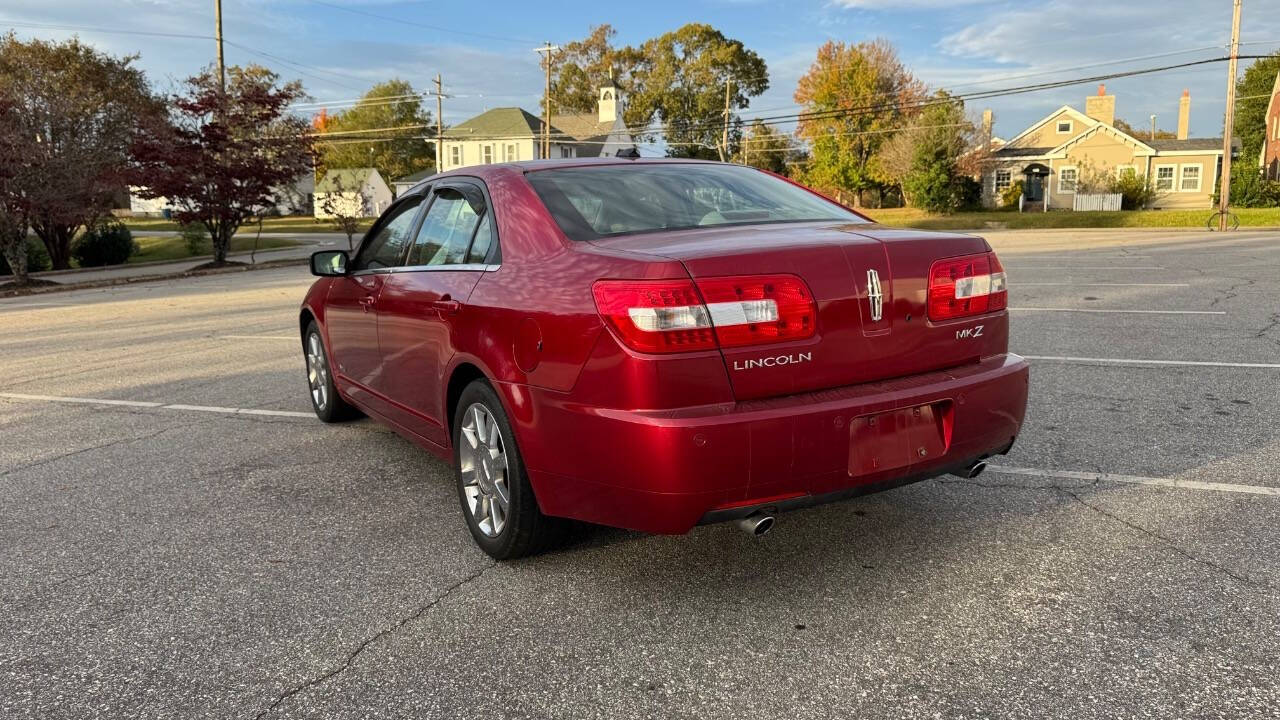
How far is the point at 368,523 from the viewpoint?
159 inches

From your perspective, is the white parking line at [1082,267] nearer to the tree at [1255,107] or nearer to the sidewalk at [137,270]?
the sidewalk at [137,270]

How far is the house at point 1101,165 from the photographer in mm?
46844

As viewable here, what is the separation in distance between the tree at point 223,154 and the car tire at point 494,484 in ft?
75.2

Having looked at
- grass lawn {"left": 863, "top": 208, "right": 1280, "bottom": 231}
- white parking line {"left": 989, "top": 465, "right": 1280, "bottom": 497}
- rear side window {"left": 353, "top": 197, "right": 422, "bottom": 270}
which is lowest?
white parking line {"left": 989, "top": 465, "right": 1280, "bottom": 497}

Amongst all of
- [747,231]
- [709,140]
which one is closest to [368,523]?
[747,231]

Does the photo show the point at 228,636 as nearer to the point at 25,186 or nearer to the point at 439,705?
the point at 439,705

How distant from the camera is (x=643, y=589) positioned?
3287mm

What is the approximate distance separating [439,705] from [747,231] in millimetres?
1904

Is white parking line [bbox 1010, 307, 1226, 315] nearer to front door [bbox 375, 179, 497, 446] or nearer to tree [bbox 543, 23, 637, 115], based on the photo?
front door [bbox 375, 179, 497, 446]

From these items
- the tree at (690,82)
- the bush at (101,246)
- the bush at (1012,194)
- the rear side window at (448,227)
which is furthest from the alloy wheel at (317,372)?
the tree at (690,82)

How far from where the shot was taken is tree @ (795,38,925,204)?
5678 centimetres

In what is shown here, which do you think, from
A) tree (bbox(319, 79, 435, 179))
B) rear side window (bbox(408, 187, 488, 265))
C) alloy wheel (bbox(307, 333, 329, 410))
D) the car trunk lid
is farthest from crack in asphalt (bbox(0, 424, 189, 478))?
tree (bbox(319, 79, 435, 179))

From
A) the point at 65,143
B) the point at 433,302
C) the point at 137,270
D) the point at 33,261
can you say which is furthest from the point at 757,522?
the point at 33,261

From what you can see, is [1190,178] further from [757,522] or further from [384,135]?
[384,135]
